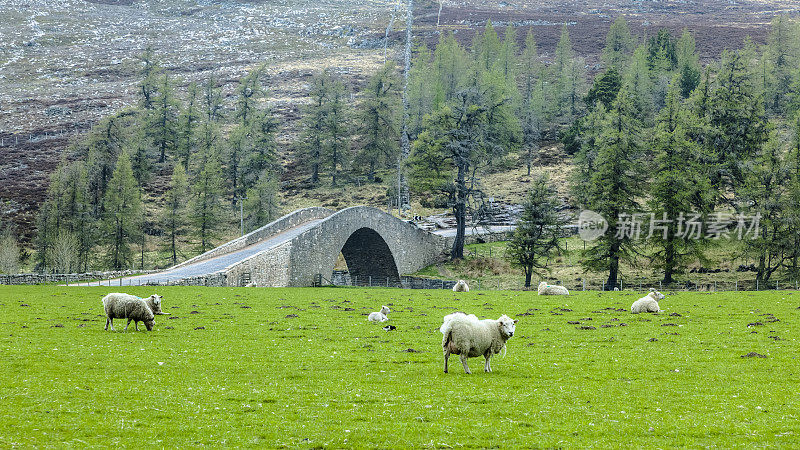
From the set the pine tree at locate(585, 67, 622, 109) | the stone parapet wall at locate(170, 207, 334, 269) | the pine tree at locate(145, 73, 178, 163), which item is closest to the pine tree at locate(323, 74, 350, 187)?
the pine tree at locate(145, 73, 178, 163)

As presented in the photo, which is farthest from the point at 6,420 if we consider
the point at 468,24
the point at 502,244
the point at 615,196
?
the point at 468,24

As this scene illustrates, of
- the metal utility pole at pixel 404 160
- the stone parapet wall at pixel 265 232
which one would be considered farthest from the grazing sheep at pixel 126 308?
the metal utility pole at pixel 404 160

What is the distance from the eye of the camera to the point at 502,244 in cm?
7112

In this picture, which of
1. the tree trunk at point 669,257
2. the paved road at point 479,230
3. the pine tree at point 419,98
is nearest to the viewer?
the tree trunk at point 669,257

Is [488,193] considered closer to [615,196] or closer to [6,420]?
[615,196]

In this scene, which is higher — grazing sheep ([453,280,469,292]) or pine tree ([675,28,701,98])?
pine tree ([675,28,701,98])

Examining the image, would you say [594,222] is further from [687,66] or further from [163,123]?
[163,123]

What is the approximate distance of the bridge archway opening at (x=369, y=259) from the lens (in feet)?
195

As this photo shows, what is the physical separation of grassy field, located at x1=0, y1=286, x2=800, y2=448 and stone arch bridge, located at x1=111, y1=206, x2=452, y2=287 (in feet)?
49.8

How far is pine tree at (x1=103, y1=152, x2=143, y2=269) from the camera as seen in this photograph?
205ft

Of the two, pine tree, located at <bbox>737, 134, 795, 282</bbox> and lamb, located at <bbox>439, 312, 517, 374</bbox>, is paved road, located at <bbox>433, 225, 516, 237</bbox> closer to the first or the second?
pine tree, located at <bbox>737, 134, 795, 282</bbox>

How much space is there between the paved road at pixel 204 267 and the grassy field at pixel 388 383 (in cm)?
1285

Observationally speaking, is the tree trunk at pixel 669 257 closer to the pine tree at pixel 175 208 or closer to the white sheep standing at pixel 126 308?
the white sheep standing at pixel 126 308

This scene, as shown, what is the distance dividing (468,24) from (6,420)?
16661 cm
